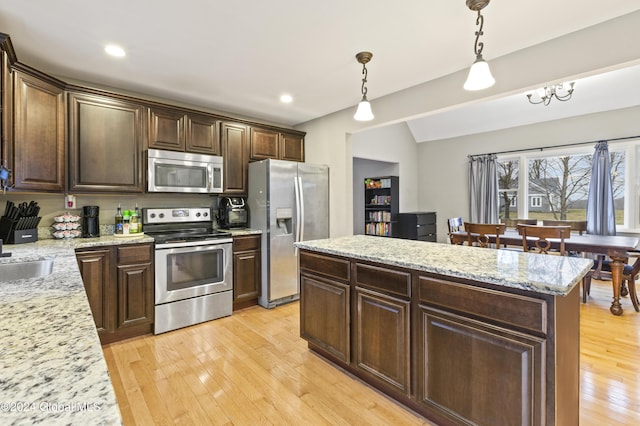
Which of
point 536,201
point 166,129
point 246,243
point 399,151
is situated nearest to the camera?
point 166,129

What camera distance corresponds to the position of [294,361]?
8.09ft

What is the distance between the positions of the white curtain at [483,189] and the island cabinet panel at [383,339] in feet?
16.0

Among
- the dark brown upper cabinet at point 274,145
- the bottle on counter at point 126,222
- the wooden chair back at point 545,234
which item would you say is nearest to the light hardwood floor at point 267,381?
the wooden chair back at point 545,234

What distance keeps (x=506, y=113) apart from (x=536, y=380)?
5.45m

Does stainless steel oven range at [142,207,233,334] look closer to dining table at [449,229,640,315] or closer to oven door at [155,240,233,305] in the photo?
oven door at [155,240,233,305]

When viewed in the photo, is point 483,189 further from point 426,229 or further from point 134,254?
point 134,254

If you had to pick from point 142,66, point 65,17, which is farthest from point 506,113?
point 65,17

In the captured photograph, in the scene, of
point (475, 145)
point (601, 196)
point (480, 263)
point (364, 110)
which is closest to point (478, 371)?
point (480, 263)

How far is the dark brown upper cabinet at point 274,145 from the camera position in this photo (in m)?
4.07

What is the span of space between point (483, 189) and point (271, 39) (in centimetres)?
512

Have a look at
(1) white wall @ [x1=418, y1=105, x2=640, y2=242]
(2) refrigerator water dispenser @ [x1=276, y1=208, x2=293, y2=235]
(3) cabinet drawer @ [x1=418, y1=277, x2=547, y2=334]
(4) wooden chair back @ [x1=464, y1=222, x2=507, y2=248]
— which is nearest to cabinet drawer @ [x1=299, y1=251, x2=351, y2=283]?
(3) cabinet drawer @ [x1=418, y1=277, x2=547, y2=334]

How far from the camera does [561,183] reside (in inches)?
215

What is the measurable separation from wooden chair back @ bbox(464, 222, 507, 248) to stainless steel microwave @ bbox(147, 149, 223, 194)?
309cm

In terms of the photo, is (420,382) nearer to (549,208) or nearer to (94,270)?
(94,270)
